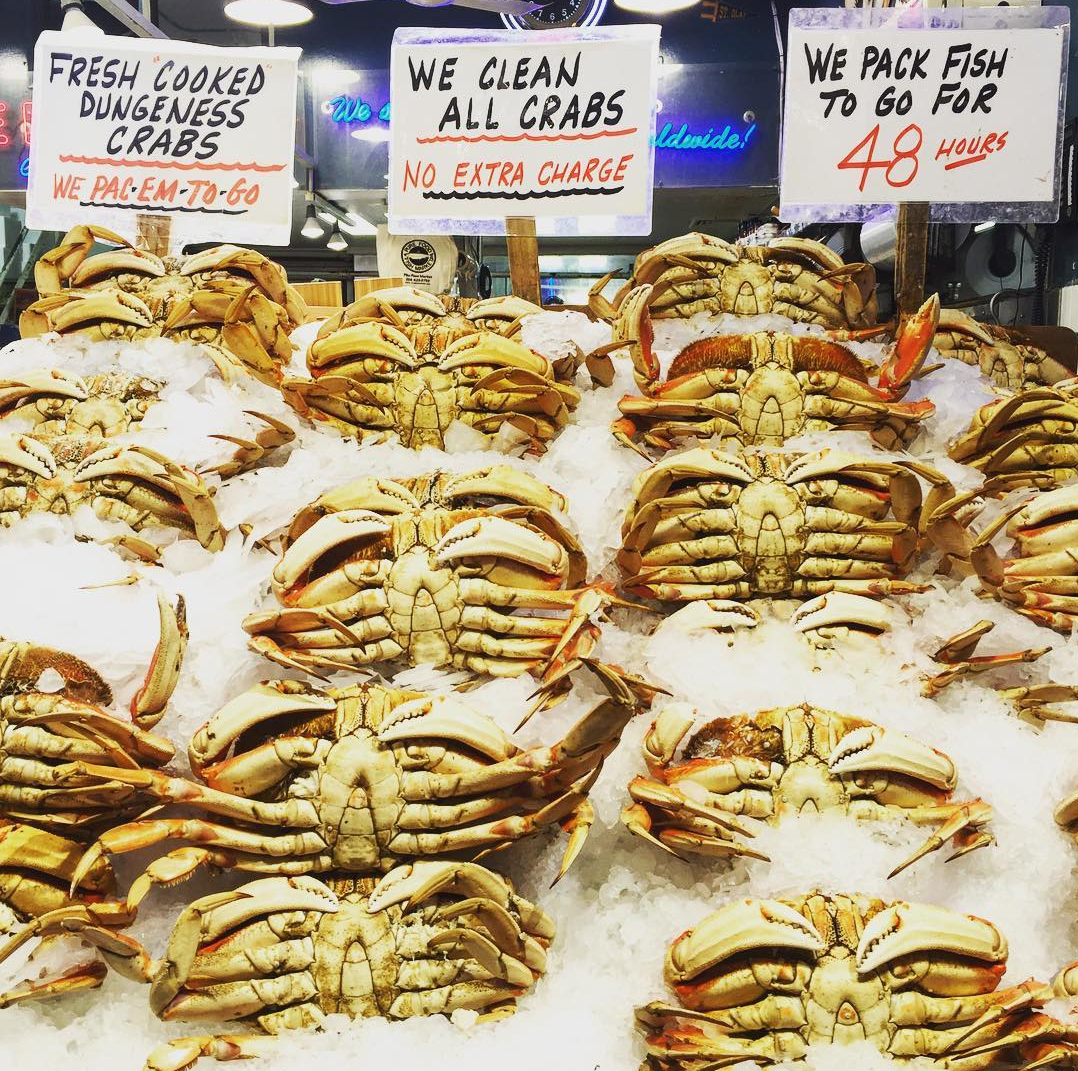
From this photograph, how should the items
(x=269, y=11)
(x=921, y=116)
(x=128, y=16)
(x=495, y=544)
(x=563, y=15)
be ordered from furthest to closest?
(x=269, y=11) < (x=563, y=15) < (x=128, y=16) < (x=921, y=116) < (x=495, y=544)

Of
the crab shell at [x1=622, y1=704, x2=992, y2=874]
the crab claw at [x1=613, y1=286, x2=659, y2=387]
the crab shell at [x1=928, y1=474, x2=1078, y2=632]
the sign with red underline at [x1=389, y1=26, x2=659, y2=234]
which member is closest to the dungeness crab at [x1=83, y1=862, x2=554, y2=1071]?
the crab shell at [x1=622, y1=704, x2=992, y2=874]

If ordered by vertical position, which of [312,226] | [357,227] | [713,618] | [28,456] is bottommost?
[713,618]

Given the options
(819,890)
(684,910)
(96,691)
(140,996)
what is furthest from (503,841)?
(96,691)

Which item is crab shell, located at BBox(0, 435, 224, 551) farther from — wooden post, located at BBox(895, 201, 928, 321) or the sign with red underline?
wooden post, located at BBox(895, 201, 928, 321)

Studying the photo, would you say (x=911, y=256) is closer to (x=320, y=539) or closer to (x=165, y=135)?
(x=320, y=539)

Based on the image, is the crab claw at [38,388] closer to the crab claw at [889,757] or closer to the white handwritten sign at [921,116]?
the white handwritten sign at [921,116]

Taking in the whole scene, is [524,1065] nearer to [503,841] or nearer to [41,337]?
[503,841]

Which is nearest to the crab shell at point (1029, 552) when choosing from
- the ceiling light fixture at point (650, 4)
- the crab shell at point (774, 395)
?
the crab shell at point (774, 395)

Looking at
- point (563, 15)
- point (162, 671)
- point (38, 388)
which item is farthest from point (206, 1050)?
point (563, 15)
